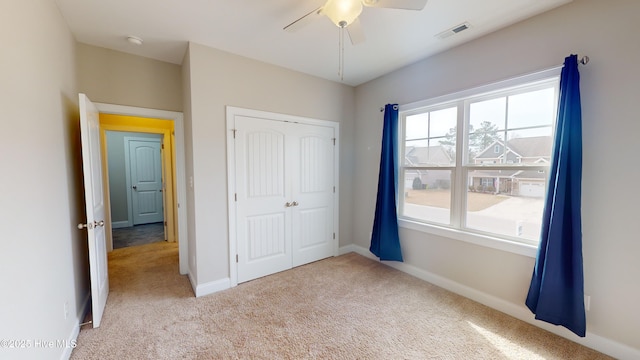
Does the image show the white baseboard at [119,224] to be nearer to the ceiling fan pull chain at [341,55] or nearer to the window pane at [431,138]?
the ceiling fan pull chain at [341,55]

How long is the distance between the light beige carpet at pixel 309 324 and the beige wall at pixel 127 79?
2099 mm

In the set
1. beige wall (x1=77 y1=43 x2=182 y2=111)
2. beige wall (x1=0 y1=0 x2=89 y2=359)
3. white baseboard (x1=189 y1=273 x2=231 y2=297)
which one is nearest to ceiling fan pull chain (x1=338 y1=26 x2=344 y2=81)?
beige wall (x1=77 y1=43 x2=182 y2=111)

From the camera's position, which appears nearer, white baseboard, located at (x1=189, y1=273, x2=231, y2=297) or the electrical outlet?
the electrical outlet

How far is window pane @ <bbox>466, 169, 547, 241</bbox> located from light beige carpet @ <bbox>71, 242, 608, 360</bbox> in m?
0.80

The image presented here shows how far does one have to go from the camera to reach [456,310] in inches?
91.8

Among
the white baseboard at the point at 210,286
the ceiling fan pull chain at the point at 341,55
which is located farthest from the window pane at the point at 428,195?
the white baseboard at the point at 210,286

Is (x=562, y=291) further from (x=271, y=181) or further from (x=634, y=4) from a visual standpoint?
(x=271, y=181)

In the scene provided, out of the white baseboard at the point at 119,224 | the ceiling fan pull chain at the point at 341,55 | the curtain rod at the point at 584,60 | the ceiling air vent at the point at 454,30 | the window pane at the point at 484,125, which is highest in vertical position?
the ceiling fan pull chain at the point at 341,55

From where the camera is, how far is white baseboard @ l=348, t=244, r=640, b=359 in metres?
1.76

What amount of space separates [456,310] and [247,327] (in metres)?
1.94

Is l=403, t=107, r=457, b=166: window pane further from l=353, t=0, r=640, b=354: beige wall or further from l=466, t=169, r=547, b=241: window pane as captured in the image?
l=353, t=0, r=640, b=354: beige wall

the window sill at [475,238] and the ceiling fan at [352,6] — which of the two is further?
the window sill at [475,238]

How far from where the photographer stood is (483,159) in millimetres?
2486

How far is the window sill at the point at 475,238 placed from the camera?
2158 millimetres
